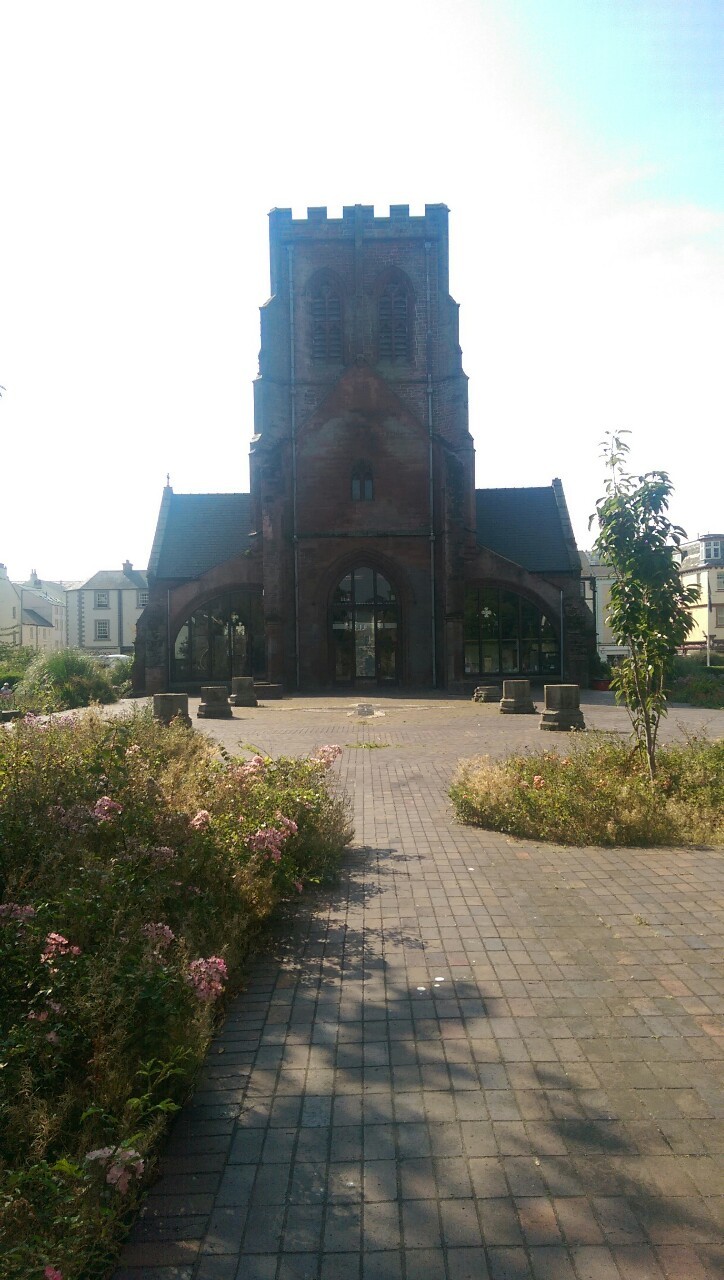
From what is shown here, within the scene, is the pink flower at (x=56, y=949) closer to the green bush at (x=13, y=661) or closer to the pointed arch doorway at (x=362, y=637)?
the green bush at (x=13, y=661)

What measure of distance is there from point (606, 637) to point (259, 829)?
3192 inches

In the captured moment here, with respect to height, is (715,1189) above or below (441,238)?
below

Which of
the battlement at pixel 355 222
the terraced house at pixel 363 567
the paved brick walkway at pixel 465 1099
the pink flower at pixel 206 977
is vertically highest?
the battlement at pixel 355 222

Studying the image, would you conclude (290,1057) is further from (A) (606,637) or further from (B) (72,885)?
(A) (606,637)

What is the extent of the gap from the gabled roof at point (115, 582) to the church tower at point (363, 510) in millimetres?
47577

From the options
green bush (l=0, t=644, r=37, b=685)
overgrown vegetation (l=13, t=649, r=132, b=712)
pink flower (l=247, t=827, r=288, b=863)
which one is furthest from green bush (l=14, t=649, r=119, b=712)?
pink flower (l=247, t=827, r=288, b=863)

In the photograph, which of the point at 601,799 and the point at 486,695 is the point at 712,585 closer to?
the point at 486,695

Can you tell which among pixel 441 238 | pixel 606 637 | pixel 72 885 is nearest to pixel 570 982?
pixel 72 885

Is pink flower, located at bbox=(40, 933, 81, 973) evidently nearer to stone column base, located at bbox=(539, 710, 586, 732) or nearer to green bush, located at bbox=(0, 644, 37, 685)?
stone column base, located at bbox=(539, 710, 586, 732)

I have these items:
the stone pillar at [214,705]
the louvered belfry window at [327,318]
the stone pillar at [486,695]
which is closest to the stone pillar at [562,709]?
the stone pillar at [486,695]

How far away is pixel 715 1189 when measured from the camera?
304 centimetres

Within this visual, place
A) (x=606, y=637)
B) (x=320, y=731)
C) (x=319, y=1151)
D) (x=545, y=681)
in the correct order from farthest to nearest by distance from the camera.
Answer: (x=606, y=637)
(x=545, y=681)
(x=320, y=731)
(x=319, y=1151)

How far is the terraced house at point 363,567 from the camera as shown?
3434 cm

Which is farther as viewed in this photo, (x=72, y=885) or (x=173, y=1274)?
(x=72, y=885)
